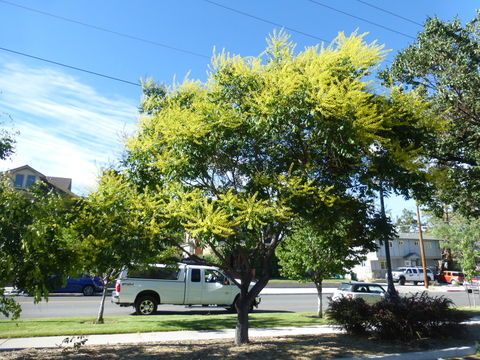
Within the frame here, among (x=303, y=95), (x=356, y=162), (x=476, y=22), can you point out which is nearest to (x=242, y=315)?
(x=356, y=162)

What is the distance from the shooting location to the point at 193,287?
612 inches

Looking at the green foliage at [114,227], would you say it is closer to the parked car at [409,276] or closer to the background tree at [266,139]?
the background tree at [266,139]

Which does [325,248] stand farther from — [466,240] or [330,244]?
[466,240]

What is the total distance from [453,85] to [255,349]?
10.9m

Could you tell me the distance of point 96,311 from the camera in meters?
15.7

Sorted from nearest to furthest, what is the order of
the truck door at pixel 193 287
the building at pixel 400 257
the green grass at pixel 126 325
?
the green grass at pixel 126 325 → the truck door at pixel 193 287 → the building at pixel 400 257

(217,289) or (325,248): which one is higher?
(325,248)

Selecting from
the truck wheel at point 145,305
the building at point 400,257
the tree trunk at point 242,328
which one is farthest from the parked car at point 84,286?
A: the building at point 400,257

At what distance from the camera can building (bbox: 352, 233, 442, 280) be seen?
50.8 m

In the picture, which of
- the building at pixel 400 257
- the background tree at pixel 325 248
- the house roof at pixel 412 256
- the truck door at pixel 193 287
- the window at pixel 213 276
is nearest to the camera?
the background tree at pixel 325 248

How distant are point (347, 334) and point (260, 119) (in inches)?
255

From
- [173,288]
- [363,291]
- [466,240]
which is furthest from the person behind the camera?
[466,240]

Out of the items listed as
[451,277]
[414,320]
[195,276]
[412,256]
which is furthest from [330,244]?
[412,256]

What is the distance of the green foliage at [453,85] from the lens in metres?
12.6
